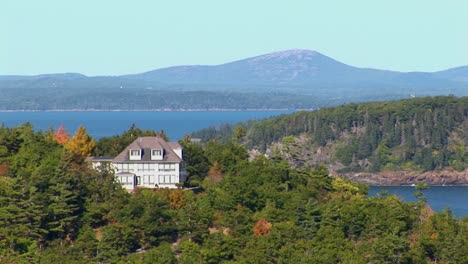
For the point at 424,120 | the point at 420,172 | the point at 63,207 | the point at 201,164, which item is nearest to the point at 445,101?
the point at 424,120

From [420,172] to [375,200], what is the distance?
179ft

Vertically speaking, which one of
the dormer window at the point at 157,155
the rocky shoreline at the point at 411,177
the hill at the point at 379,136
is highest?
the dormer window at the point at 157,155

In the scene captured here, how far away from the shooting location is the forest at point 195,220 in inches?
1508

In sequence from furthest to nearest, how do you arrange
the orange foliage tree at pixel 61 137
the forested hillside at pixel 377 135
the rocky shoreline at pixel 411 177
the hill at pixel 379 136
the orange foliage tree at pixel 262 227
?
the forested hillside at pixel 377 135, the hill at pixel 379 136, the rocky shoreline at pixel 411 177, the orange foliage tree at pixel 61 137, the orange foliage tree at pixel 262 227

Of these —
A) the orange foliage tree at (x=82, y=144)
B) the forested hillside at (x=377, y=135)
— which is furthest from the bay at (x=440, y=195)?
the orange foliage tree at (x=82, y=144)

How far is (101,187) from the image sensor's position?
138ft

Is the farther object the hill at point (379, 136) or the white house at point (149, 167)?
the hill at point (379, 136)

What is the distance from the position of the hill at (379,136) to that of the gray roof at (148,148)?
5228cm

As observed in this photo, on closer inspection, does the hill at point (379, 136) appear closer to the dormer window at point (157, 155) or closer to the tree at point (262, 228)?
the dormer window at point (157, 155)

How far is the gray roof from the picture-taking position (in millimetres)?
44594

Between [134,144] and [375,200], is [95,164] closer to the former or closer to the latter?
[134,144]

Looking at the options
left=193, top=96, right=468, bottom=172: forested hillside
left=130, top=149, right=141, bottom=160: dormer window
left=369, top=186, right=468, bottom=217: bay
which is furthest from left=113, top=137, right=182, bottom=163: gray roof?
left=193, top=96, right=468, bottom=172: forested hillside

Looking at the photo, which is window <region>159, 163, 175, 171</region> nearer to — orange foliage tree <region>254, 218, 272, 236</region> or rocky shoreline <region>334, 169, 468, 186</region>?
orange foliage tree <region>254, 218, 272, 236</region>

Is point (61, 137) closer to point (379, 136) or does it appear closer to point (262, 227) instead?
point (262, 227)
